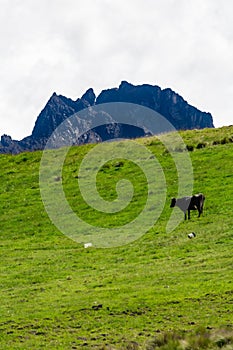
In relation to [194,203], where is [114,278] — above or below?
below

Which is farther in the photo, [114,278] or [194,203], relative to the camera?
[194,203]

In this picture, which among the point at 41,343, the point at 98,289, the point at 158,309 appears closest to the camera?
the point at 41,343

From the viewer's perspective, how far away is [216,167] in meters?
40.6

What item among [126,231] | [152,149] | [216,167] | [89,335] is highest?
[152,149]

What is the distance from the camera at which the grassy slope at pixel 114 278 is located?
58.6 feet

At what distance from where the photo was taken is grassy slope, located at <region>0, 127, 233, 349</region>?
17.9 m

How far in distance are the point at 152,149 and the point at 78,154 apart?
688 centimetres

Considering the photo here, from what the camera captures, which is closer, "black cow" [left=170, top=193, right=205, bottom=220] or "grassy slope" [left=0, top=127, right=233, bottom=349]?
"grassy slope" [left=0, top=127, right=233, bottom=349]

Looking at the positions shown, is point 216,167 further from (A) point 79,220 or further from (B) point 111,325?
(B) point 111,325

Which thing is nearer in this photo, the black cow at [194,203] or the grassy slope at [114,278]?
the grassy slope at [114,278]

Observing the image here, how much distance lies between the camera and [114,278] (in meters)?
23.4

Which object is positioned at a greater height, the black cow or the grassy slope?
the black cow

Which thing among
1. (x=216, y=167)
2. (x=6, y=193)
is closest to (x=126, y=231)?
(x=216, y=167)

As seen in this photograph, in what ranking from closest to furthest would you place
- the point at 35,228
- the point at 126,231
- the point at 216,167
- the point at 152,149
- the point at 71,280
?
the point at 71,280 < the point at 126,231 < the point at 35,228 < the point at 216,167 < the point at 152,149
